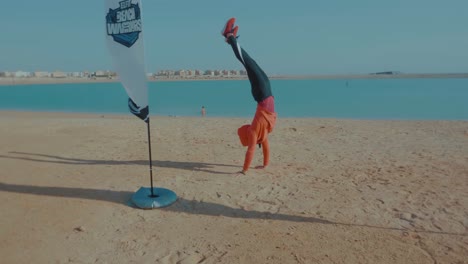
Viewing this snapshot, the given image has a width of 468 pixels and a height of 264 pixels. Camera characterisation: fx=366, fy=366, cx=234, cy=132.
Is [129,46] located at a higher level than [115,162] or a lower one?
higher

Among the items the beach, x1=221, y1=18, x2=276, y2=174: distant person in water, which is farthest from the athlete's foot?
the beach

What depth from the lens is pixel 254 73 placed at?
6125mm

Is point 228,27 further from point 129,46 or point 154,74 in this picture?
point 154,74

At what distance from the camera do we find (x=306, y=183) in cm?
601

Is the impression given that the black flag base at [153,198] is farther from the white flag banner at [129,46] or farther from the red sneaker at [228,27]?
the red sneaker at [228,27]

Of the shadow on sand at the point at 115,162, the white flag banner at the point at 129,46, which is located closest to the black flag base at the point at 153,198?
the white flag banner at the point at 129,46

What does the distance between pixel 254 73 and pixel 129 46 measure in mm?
2219

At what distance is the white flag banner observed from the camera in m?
4.57

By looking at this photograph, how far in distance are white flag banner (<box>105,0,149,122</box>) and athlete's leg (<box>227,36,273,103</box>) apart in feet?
6.03

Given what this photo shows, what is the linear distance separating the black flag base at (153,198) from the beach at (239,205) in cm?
11

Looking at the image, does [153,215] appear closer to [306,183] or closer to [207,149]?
[306,183]

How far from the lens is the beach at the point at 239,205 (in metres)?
3.83

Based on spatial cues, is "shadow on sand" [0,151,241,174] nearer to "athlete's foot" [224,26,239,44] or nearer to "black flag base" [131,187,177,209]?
"black flag base" [131,187,177,209]

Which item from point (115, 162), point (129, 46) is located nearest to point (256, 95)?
point (129, 46)
